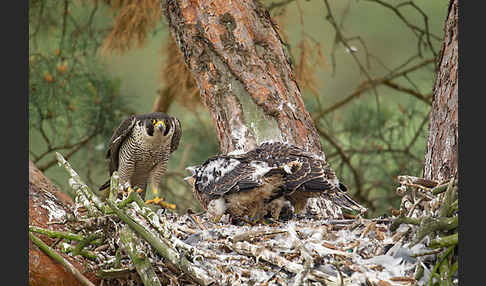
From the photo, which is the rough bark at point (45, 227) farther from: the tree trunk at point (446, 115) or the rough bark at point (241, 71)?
the tree trunk at point (446, 115)

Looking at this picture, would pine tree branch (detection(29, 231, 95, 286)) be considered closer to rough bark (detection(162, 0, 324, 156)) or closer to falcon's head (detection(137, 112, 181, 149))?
rough bark (detection(162, 0, 324, 156))

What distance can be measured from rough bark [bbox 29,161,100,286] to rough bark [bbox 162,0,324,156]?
0.93m

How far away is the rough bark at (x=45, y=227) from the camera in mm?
1766

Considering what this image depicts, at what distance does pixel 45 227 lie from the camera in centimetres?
191

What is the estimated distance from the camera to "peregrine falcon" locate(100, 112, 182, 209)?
10.5 feet

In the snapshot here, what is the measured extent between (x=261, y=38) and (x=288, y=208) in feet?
2.88

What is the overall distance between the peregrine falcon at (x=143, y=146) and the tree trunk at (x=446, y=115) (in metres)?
1.50

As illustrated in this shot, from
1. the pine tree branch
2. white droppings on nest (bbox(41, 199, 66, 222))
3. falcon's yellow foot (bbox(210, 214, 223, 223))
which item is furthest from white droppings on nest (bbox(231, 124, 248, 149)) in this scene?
the pine tree branch

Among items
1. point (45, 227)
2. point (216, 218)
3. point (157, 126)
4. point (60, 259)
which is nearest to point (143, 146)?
point (157, 126)

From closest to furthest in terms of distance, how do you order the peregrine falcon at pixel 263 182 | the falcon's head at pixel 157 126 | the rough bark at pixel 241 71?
1. the peregrine falcon at pixel 263 182
2. the rough bark at pixel 241 71
3. the falcon's head at pixel 157 126

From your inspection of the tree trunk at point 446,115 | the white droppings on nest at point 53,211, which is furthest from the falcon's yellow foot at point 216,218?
the tree trunk at point 446,115

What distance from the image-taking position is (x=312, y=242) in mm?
1843

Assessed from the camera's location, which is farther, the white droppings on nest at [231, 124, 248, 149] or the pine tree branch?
the white droppings on nest at [231, 124, 248, 149]

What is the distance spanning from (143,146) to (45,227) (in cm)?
137
